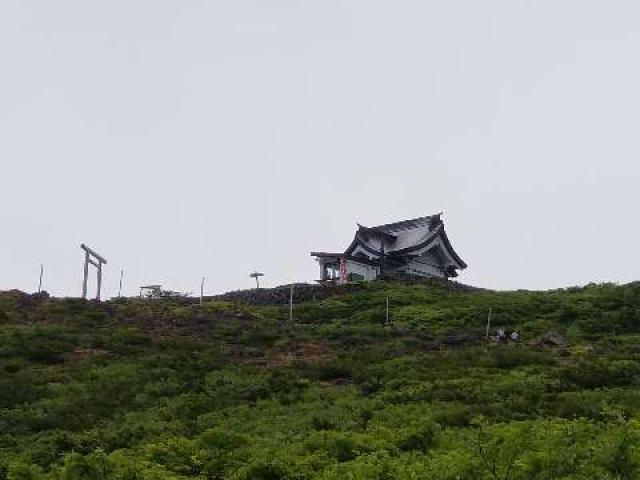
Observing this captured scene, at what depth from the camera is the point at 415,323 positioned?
36438mm

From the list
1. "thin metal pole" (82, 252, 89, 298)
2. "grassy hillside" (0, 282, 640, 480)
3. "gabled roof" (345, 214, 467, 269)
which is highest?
"gabled roof" (345, 214, 467, 269)

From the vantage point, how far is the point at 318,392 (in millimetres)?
21484

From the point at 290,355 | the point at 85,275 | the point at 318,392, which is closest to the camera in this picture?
the point at 318,392

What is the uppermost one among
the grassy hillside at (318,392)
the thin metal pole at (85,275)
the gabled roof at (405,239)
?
the gabled roof at (405,239)

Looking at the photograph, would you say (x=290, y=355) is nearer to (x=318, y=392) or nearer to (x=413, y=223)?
(x=318, y=392)

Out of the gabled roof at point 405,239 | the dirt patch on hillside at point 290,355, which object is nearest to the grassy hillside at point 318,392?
the dirt patch on hillside at point 290,355

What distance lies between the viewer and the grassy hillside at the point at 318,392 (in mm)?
13359

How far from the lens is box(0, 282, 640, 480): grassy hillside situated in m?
13.4

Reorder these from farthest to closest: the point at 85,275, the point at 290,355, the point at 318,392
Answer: the point at 85,275 → the point at 290,355 → the point at 318,392

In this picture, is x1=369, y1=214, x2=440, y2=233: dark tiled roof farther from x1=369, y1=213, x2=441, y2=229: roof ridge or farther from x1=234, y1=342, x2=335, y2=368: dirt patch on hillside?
x1=234, y1=342, x2=335, y2=368: dirt patch on hillside

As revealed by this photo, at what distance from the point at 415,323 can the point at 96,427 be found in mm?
19991

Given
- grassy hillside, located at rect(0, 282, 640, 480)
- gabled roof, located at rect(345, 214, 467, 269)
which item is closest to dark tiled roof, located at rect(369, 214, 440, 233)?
gabled roof, located at rect(345, 214, 467, 269)

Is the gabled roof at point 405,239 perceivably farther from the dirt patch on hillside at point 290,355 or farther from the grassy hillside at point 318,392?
the dirt patch on hillside at point 290,355

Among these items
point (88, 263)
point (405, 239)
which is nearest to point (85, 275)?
point (88, 263)
